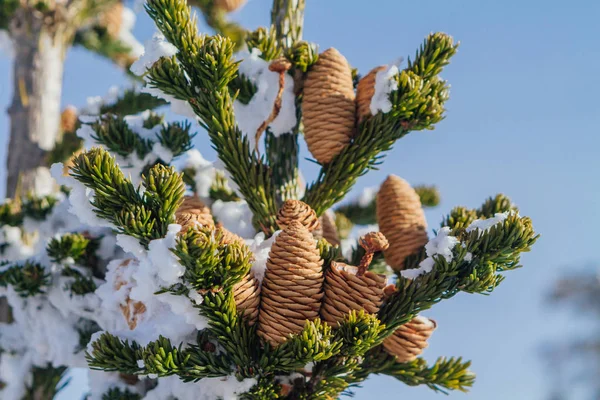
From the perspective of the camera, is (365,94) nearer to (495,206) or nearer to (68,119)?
(495,206)

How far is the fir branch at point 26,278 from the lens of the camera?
1.63 metres

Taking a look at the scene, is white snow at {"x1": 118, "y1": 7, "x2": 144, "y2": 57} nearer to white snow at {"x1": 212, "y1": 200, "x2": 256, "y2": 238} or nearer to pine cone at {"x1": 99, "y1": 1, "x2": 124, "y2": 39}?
pine cone at {"x1": 99, "y1": 1, "x2": 124, "y2": 39}

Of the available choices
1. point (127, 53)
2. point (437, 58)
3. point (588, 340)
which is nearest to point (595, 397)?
point (588, 340)

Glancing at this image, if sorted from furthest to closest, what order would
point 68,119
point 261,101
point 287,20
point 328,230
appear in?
point 68,119 → point 287,20 → point 328,230 → point 261,101

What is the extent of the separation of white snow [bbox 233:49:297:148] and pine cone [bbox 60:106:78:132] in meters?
1.70

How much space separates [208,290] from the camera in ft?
3.57

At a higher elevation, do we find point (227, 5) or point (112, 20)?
point (227, 5)

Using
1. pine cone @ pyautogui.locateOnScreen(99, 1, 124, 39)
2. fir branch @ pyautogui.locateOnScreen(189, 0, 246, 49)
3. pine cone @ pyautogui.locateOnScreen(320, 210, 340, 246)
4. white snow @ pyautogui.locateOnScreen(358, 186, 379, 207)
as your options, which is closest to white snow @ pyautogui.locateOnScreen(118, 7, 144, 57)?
pine cone @ pyautogui.locateOnScreen(99, 1, 124, 39)

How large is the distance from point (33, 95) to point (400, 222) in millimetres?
2023

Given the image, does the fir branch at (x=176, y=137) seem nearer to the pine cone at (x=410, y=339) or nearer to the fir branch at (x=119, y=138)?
the fir branch at (x=119, y=138)

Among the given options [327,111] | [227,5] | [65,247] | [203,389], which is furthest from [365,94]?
[227,5]

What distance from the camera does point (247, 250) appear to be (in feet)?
3.59

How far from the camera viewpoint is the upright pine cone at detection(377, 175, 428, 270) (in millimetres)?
1453

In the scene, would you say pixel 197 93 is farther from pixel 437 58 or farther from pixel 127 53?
pixel 127 53
